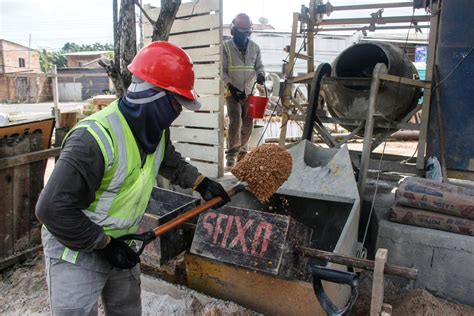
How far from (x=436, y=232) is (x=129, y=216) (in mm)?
2586

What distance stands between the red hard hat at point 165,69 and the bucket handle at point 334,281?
41.1 inches

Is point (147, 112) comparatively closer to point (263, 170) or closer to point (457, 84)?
point (263, 170)

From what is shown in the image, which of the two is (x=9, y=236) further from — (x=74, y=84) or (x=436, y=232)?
(x=74, y=84)

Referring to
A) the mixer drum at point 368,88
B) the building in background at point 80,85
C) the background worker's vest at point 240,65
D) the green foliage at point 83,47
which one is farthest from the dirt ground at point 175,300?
the green foliage at point 83,47

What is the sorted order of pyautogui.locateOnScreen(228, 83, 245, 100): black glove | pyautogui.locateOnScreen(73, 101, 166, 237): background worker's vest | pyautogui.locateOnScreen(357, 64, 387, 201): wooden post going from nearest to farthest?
pyautogui.locateOnScreen(73, 101, 166, 237): background worker's vest, pyautogui.locateOnScreen(357, 64, 387, 201): wooden post, pyautogui.locateOnScreen(228, 83, 245, 100): black glove

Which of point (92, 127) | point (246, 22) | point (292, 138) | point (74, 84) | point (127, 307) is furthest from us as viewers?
point (74, 84)

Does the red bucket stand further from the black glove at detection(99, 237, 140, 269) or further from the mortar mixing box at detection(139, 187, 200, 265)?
the black glove at detection(99, 237, 140, 269)

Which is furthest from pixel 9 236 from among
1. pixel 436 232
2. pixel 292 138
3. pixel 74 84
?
pixel 74 84

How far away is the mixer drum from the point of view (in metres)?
4.47

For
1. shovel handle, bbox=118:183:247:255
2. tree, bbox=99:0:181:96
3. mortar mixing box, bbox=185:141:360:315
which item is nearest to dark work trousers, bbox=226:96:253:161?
tree, bbox=99:0:181:96

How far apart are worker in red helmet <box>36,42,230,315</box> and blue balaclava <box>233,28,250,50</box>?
400 centimetres

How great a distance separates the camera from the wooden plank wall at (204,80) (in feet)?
17.0

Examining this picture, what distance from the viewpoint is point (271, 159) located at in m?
2.72

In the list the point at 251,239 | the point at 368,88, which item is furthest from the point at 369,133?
the point at 251,239
